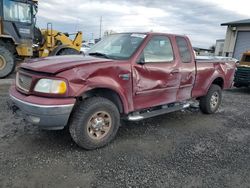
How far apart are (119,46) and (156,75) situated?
888 millimetres

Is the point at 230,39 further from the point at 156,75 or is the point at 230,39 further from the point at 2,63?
the point at 156,75

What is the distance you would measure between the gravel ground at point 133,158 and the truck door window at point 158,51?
4.69ft

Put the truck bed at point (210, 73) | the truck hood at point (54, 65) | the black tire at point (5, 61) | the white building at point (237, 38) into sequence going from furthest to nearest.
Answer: the white building at point (237, 38)
the black tire at point (5, 61)
the truck bed at point (210, 73)
the truck hood at point (54, 65)

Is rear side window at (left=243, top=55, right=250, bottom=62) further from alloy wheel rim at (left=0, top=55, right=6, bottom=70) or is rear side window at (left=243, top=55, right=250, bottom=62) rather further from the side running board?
alloy wheel rim at (left=0, top=55, right=6, bottom=70)

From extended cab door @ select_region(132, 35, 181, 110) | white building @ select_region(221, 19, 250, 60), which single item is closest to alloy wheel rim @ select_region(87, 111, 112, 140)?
extended cab door @ select_region(132, 35, 181, 110)

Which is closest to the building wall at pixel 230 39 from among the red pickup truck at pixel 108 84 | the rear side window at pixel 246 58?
the rear side window at pixel 246 58

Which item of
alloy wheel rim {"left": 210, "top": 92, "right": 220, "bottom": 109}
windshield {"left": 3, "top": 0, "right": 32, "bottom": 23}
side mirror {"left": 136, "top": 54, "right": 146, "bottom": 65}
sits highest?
windshield {"left": 3, "top": 0, "right": 32, "bottom": 23}

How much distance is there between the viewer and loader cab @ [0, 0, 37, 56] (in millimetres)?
9508

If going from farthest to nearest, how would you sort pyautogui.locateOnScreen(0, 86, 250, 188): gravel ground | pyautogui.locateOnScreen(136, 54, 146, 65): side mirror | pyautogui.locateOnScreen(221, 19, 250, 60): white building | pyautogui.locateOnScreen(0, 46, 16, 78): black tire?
pyautogui.locateOnScreen(221, 19, 250, 60): white building
pyautogui.locateOnScreen(0, 46, 16, 78): black tire
pyautogui.locateOnScreen(136, 54, 146, 65): side mirror
pyautogui.locateOnScreen(0, 86, 250, 188): gravel ground

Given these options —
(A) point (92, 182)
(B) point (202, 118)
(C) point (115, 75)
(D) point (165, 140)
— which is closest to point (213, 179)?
(D) point (165, 140)

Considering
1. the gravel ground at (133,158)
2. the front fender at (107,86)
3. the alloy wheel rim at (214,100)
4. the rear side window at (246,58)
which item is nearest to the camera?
the gravel ground at (133,158)

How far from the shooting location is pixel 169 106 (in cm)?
505

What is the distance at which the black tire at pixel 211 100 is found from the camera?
238 inches

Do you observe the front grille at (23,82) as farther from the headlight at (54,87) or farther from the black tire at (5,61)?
the black tire at (5,61)
